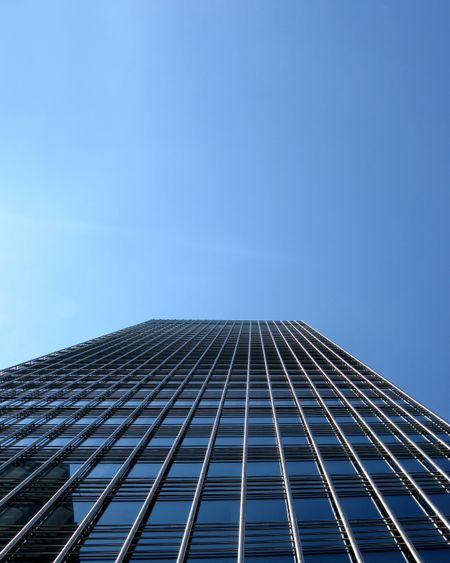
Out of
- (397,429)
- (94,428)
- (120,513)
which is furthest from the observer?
(94,428)

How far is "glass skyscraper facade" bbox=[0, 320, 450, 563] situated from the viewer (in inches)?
525

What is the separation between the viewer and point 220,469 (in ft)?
61.6

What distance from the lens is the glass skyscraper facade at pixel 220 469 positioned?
13.3 m

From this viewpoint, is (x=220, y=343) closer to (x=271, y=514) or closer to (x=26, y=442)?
(x=26, y=442)

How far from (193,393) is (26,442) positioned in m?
12.4

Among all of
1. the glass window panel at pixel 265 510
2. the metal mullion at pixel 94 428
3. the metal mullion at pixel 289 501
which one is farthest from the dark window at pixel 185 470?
the metal mullion at pixel 94 428

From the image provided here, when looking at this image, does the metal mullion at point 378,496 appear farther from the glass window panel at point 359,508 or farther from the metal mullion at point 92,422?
the metal mullion at point 92,422

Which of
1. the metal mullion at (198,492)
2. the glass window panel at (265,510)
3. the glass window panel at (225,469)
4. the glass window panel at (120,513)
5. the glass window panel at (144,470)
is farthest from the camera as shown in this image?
the glass window panel at (225,469)

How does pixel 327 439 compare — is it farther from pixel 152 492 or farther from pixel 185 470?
pixel 152 492

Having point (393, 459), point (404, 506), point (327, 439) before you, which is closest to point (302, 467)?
point (327, 439)

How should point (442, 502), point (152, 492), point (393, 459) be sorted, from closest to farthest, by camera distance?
point (442, 502), point (152, 492), point (393, 459)

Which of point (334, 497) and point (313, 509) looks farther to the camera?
point (334, 497)

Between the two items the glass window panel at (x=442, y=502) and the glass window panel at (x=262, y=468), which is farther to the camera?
the glass window panel at (x=262, y=468)

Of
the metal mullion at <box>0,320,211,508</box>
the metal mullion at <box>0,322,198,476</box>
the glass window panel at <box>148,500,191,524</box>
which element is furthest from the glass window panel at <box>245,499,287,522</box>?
the metal mullion at <box>0,322,198,476</box>
